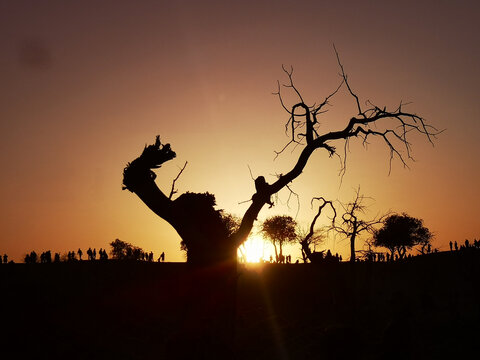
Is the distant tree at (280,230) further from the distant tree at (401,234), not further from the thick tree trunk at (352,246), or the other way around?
the thick tree trunk at (352,246)

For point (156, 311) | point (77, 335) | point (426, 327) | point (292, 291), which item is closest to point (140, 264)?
point (156, 311)

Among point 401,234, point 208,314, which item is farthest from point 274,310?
point 401,234

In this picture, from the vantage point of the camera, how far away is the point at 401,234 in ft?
222

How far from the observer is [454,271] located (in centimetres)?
2516

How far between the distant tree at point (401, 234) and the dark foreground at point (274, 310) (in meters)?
38.4

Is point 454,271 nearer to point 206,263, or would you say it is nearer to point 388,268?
point 388,268

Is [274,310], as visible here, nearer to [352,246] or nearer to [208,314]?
[352,246]

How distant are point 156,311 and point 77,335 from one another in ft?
21.4

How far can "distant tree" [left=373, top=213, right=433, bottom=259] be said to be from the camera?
67.0 m

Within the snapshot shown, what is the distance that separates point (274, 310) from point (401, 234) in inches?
1952

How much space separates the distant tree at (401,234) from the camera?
67000mm

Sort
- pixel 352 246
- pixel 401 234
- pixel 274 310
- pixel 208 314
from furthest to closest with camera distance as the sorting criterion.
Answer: pixel 401 234, pixel 352 246, pixel 274 310, pixel 208 314

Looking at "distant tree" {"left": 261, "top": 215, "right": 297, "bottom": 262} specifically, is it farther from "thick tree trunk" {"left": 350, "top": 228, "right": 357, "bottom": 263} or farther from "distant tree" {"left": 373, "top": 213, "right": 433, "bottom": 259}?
"thick tree trunk" {"left": 350, "top": 228, "right": 357, "bottom": 263}

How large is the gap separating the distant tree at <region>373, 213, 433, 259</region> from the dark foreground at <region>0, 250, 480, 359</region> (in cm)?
3835
